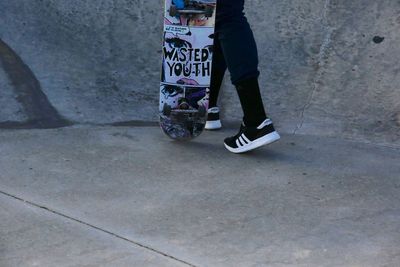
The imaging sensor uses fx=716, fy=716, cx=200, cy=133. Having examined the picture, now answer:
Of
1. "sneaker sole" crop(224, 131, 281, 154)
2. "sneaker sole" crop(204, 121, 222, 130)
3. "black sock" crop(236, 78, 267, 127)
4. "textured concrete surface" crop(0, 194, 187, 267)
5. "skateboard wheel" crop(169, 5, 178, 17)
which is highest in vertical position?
"skateboard wheel" crop(169, 5, 178, 17)

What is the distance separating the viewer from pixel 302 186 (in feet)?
12.4

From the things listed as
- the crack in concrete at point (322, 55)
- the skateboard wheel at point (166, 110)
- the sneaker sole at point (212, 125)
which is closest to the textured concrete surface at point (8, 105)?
the skateboard wheel at point (166, 110)

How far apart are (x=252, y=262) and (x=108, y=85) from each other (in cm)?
273

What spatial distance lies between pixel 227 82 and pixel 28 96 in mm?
1509

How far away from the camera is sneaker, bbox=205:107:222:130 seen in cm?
469

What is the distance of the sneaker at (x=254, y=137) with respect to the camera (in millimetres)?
4168

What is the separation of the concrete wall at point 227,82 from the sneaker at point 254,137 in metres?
0.65

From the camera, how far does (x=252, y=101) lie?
4176mm

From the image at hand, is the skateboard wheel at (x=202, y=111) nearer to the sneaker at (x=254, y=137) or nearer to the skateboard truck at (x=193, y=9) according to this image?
the sneaker at (x=254, y=137)

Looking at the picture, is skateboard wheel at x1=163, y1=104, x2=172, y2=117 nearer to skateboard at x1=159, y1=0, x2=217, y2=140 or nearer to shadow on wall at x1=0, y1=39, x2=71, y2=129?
skateboard at x1=159, y1=0, x2=217, y2=140

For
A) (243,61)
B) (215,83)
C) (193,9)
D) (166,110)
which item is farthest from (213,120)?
(193,9)

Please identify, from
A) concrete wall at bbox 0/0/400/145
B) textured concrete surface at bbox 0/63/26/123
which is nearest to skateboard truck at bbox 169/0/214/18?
concrete wall at bbox 0/0/400/145

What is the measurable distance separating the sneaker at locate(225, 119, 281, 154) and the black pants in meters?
0.29

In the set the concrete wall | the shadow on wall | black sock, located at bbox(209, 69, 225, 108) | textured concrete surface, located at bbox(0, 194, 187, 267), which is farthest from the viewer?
the concrete wall
